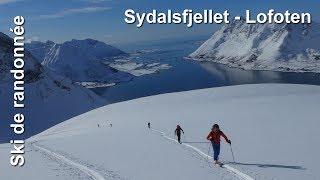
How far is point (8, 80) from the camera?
143 m

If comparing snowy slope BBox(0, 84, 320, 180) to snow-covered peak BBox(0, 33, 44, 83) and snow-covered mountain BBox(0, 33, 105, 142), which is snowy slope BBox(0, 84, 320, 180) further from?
snow-covered peak BBox(0, 33, 44, 83)

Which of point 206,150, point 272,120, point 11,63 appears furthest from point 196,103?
point 11,63

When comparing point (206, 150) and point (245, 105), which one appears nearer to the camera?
point (206, 150)

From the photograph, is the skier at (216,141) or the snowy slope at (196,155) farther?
the skier at (216,141)

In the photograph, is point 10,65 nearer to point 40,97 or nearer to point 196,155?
point 40,97

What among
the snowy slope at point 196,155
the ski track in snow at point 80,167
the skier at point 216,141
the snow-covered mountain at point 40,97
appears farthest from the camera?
the snow-covered mountain at point 40,97

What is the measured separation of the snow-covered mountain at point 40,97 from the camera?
12412 cm

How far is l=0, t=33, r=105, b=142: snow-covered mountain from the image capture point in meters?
124

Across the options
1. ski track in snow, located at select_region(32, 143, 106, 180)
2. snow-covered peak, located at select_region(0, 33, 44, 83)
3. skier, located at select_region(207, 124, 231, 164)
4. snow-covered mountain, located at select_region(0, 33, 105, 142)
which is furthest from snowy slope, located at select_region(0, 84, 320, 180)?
snow-covered peak, located at select_region(0, 33, 44, 83)

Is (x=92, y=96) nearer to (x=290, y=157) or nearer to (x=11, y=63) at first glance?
(x=11, y=63)

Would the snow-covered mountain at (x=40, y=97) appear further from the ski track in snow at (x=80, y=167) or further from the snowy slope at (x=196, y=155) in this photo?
the ski track in snow at (x=80, y=167)

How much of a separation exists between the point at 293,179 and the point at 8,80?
5620 inches

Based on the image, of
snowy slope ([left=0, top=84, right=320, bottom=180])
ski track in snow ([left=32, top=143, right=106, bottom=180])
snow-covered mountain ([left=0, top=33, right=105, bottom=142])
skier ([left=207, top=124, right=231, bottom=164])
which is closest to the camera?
snowy slope ([left=0, top=84, right=320, bottom=180])

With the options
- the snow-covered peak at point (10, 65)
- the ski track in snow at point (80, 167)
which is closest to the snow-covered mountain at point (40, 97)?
the snow-covered peak at point (10, 65)
